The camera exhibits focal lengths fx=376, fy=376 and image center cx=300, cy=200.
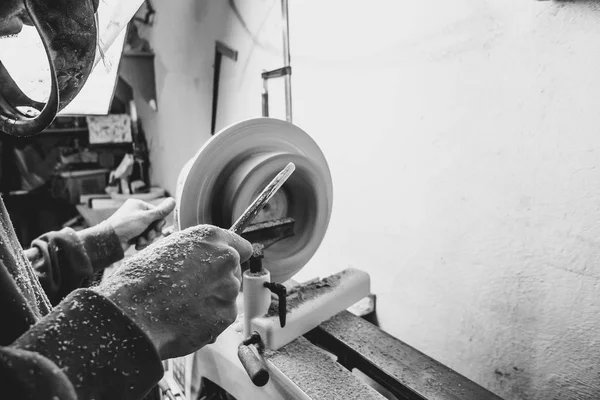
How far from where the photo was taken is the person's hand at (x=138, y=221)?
1251 millimetres

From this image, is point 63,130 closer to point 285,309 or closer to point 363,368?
point 285,309

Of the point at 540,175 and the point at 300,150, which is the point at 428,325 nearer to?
the point at 540,175

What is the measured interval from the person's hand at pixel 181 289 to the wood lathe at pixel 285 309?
0.76ft

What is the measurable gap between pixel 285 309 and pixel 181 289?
0.35 m

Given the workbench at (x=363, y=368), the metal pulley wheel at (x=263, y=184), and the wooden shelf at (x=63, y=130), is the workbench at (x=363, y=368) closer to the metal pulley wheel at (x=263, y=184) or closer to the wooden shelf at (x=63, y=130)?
the metal pulley wheel at (x=263, y=184)

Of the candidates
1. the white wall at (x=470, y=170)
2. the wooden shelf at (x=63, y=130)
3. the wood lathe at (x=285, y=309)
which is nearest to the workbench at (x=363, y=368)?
the wood lathe at (x=285, y=309)

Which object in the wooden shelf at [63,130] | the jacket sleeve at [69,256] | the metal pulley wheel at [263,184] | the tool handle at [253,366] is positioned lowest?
the tool handle at [253,366]

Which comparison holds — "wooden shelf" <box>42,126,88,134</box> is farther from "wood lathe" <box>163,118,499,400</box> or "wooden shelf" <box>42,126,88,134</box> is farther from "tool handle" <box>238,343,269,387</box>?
"tool handle" <box>238,343,269,387</box>

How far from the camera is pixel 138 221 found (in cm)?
128

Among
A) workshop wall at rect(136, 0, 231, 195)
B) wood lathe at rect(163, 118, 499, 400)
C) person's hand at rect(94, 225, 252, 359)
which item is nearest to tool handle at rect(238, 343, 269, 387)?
wood lathe at rect(163, 118, 499, 400)

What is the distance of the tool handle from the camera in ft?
2.63

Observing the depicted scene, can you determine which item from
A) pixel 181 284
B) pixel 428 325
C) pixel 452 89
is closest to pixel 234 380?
pixel 181 284

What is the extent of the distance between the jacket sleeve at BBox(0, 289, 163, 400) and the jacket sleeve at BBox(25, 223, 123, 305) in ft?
2.43

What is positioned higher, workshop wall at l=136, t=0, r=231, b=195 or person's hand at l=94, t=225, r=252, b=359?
workshop wall at l=136, t=0, r=231, b=195
